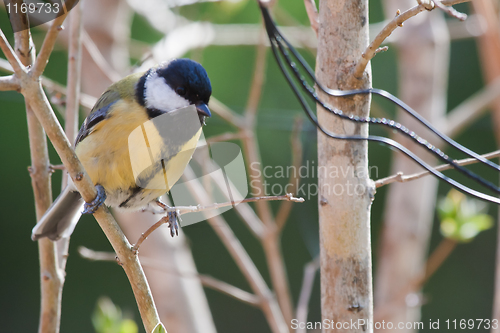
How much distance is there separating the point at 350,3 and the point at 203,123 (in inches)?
17.8

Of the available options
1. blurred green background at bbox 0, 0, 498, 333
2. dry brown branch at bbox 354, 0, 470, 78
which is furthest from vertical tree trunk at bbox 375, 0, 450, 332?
blurred green background at bbox 0, 0, 498, 333

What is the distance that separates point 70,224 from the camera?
1.08m

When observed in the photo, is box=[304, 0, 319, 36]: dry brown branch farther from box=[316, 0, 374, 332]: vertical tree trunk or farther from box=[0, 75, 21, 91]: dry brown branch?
box=[0, 75, 21, 91]: dry brown branch

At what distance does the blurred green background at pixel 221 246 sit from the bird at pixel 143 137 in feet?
6.21

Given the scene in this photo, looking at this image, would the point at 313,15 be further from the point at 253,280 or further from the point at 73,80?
the point at 253,280

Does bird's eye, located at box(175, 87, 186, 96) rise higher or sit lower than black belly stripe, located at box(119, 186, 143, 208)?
higher

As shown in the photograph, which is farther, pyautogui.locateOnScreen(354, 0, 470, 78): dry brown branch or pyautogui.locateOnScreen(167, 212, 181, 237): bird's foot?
pyautogui.locateOnScreen(167, 212, 181, 237): bird's foot

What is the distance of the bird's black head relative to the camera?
104cm

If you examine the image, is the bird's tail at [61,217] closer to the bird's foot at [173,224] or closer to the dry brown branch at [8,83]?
the bird's foot at [173,224]

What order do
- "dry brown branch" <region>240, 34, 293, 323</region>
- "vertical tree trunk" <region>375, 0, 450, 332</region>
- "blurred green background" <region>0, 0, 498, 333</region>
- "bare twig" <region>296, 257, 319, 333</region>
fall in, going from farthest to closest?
"blurred green background" <region>0, 0, 498, 333</region>
"vertical tree trunk" <region>375, 0, 450, 332</region>
"dry brown branch" <region>240, 34, 293, 323</region>
"bare twig" <region>296, 257, 319, 333</region>

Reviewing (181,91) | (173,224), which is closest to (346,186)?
(173,224)

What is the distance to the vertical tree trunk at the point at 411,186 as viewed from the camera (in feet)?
5.41

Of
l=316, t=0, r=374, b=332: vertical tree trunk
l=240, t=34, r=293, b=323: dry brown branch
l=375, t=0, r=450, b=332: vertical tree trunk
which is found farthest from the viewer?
l=375, t=0, r=450, b=332: vertical tree trunk

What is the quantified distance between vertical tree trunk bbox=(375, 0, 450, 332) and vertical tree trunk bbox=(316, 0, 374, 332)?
0.89m
